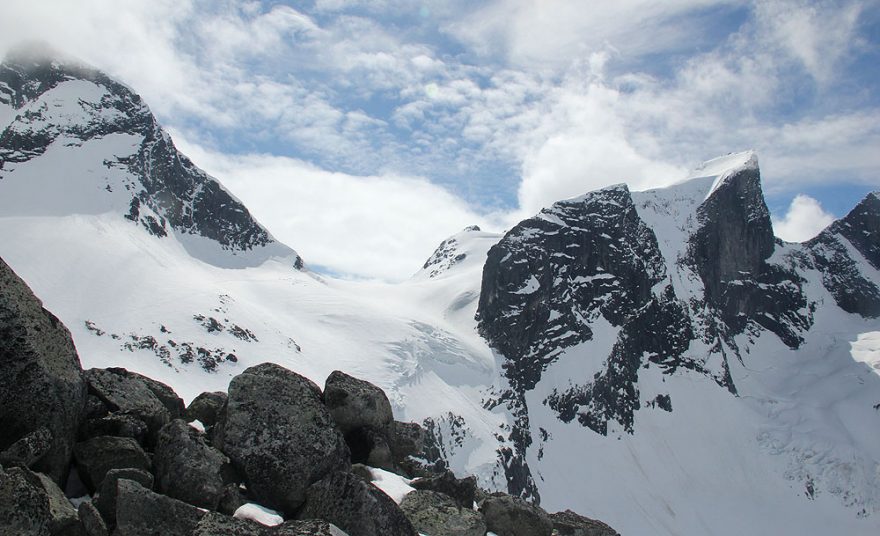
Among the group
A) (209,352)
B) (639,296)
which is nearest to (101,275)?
(209,352)

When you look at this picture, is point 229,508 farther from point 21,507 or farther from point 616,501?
point 616,501

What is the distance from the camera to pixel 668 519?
146 meters

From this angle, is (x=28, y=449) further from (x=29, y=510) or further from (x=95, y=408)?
(x=95, y=408)

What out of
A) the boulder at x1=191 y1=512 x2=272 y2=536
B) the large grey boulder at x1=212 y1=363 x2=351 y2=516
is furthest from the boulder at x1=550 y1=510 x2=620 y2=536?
the boulder at x1=191 y1=512 x2=272 y2=536

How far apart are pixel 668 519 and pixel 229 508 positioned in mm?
145867

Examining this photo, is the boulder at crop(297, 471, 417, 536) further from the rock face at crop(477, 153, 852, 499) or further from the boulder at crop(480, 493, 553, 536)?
the rock face at crop(477, 153, 852, 499)

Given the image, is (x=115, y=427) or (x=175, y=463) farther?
(x=115, y=427)

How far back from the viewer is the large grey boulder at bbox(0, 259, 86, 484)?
1445 cm

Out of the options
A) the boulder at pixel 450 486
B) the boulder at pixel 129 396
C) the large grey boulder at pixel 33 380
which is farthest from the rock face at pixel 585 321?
the large grey boulder at pixel 33 380

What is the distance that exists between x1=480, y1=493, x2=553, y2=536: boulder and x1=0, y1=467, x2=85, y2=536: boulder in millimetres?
10069

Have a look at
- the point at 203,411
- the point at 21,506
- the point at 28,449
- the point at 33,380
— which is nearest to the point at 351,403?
the point at 203,411

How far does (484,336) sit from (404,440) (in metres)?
140

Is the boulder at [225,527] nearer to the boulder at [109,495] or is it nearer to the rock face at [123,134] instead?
the boulder at [109,495]

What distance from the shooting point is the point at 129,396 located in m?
18.4
